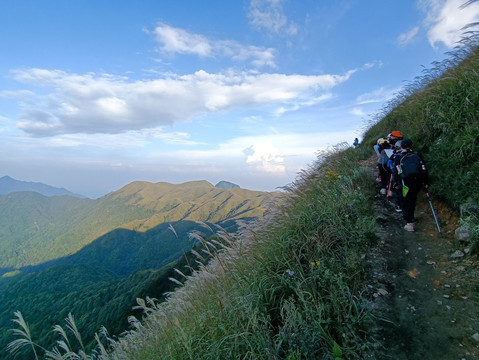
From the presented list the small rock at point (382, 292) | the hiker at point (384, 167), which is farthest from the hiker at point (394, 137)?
the small rock at point (382, 292)

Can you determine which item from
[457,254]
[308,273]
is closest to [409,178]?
[457,254]

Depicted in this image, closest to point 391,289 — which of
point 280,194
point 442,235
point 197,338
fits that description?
point 442,235

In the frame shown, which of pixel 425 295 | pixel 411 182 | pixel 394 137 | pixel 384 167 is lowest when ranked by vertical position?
pixel 425 295

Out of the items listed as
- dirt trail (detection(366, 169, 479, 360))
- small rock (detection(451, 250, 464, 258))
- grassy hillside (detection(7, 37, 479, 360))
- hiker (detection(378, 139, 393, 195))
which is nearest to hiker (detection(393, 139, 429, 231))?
grassy hillside (detection(7, 37, 479, 360))

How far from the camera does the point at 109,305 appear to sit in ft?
270

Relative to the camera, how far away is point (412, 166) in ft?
19.6

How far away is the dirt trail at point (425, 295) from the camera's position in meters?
3.03

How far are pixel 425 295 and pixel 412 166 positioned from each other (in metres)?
3.36

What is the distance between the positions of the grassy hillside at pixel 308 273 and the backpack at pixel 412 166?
1.51 ft

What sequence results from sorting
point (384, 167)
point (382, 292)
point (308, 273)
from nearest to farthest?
point (382, 292) < point (308, 273) < point (384, 167)

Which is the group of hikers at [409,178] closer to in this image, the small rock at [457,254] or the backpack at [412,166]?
the backpack at [412,166]

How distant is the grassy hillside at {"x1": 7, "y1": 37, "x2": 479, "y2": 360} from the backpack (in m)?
0.46

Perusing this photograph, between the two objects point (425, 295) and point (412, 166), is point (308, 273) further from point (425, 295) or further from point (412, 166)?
point (412, 166)

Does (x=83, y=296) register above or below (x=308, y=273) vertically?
below
